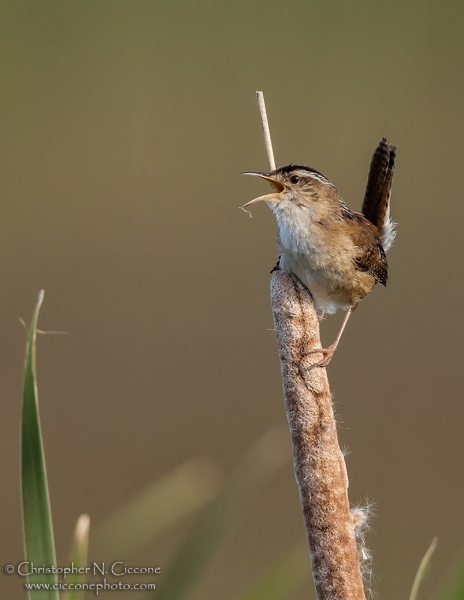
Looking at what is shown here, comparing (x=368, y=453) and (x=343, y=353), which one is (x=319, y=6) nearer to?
(x=343, y=353)

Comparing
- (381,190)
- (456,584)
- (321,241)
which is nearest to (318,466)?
(456,584)

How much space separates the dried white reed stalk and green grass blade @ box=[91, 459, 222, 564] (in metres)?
0.20

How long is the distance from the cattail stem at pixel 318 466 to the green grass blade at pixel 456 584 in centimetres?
36

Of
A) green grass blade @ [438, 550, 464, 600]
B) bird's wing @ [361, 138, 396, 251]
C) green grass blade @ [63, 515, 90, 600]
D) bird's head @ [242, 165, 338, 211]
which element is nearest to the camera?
green grass blade @ [438, 550, 464, 600]

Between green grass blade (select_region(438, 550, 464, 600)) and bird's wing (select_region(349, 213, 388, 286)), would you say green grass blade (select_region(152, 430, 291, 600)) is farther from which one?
bird's wing (select_region(349, 213, 388, 286))

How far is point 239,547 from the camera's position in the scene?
6.07 m

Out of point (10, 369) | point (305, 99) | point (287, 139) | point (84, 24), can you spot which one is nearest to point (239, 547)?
point (10, 369)

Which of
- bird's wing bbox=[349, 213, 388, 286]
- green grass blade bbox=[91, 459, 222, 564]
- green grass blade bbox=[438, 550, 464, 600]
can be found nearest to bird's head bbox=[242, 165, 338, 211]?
bird's wing bbox=[349, 213, 388, 286]

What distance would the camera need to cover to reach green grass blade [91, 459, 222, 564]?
1.43 meters

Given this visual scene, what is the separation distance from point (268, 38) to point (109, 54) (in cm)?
203

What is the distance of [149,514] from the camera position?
1.47 meters

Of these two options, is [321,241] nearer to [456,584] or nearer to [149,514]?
[149,514]

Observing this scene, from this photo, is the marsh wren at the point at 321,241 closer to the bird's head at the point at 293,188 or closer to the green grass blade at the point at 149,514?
the bird's head at the point at 293,188

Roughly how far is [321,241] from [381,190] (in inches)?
30.6
